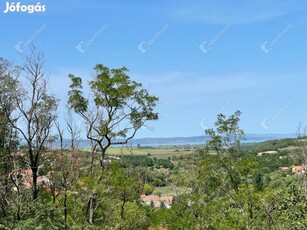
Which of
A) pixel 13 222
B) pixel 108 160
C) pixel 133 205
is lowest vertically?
pixel 133 205

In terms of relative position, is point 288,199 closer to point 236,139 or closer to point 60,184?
point 236,139

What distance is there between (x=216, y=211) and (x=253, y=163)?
389 centimetres

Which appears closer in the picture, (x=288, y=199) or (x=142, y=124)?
(x=288, y=199)

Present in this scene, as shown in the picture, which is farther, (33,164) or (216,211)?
(216,211)

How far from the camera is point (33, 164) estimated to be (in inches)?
896

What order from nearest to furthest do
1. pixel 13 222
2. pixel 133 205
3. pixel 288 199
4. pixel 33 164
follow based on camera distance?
pixel 288 199
pixel 13 222
pixel 33 164
pixel 133 205

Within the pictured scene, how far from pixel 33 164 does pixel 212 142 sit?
37.7ft

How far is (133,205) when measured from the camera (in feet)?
156

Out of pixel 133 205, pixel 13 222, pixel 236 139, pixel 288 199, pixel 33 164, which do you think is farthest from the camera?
pixel 133 205

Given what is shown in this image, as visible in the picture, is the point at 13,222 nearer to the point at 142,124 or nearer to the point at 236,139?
the point at 142,124

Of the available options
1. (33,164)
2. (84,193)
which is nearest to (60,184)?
(84,193)

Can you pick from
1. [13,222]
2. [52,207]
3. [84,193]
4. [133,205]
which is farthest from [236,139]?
[133,205]

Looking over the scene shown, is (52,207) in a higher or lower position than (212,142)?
lower

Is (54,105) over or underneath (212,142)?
over
